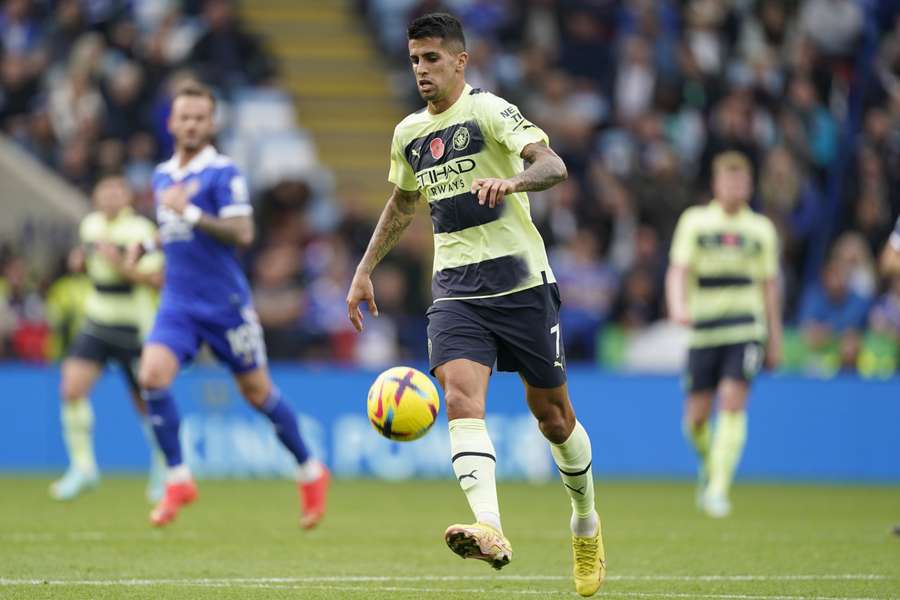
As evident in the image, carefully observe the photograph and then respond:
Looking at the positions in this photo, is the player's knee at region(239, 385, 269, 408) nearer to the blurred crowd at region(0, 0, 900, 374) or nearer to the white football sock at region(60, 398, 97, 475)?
the white football sock at region(60, 398, 97, 475)

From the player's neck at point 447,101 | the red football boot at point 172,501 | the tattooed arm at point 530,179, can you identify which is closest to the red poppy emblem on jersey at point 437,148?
the player's neck at point 447,101

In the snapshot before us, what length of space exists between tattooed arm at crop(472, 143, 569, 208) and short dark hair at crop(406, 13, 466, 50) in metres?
0.65

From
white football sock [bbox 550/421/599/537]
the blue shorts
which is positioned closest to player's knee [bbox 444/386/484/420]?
white football sock [bbox 550/421/599/537]

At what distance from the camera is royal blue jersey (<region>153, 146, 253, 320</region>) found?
1020cm

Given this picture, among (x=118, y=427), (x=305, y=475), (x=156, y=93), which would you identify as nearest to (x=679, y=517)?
(x=305, y=475)

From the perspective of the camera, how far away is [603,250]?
1928 centimetres

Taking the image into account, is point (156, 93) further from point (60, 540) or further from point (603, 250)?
point (60, 540)

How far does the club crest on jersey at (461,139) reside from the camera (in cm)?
725

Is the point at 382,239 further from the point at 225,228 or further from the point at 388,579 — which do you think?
the point at 225,228

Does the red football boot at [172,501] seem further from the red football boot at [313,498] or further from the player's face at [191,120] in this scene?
the player's face at [191,120]

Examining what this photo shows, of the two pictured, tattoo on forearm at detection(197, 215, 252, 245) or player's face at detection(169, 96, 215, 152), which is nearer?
tattoo on forearm at detection(197, 215, 252, 245)

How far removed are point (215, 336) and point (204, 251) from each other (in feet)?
1.77

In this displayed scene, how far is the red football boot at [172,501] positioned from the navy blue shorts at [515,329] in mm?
3445

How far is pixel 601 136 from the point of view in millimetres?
21031
